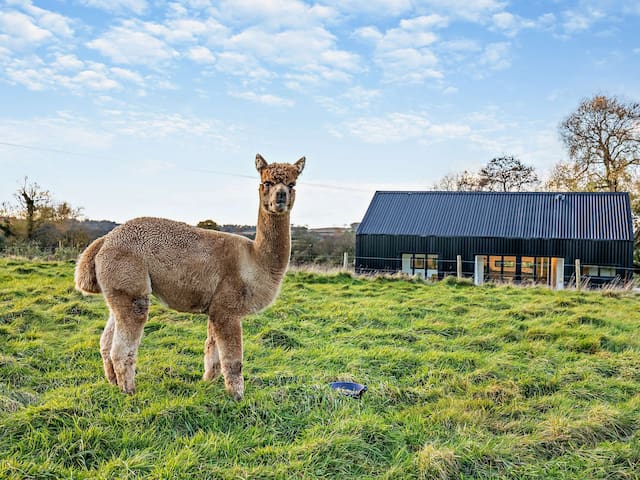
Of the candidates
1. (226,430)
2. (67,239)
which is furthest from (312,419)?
(67,239)

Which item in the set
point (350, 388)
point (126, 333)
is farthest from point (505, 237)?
point (126, 333)

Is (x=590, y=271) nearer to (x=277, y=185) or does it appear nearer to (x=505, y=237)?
(x=505, y=237)

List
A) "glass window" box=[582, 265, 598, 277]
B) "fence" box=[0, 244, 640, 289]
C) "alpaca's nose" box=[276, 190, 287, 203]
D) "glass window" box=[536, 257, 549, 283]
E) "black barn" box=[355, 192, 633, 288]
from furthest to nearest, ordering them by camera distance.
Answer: "glass window" box=[536, 257, 549, 283]
"glass window" box=[582, 265, 598, 277]
"black barn" box=[355, 192, 633, 288]
"fence" box=[0, 244, 640, 289]
"alpaca's nose" box=[276, 190, 287, 203]

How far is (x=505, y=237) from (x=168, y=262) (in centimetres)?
2206

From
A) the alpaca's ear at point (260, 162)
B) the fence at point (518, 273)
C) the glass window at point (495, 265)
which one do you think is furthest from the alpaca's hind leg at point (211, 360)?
the glass window at point (495, 265)

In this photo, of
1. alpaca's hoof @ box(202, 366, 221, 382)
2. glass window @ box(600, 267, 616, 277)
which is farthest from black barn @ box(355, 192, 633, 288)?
alpaca's hoof @ box(202, 366, 221, 382)

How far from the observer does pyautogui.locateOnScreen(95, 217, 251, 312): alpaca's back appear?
448 centimetres

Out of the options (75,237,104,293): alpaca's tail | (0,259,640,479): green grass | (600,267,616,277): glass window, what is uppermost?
(75,237,104,293): alpaca's tail

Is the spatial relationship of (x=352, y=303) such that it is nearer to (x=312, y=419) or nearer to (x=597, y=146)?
(x=312, y=419)

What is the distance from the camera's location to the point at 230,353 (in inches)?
184

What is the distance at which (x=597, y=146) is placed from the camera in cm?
3212

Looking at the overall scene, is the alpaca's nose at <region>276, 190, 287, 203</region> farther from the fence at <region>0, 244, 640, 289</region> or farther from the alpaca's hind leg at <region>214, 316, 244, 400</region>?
the fence at <region>0, 244, 640, 289</region>

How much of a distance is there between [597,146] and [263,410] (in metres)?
34.9

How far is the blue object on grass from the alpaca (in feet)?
3.50
